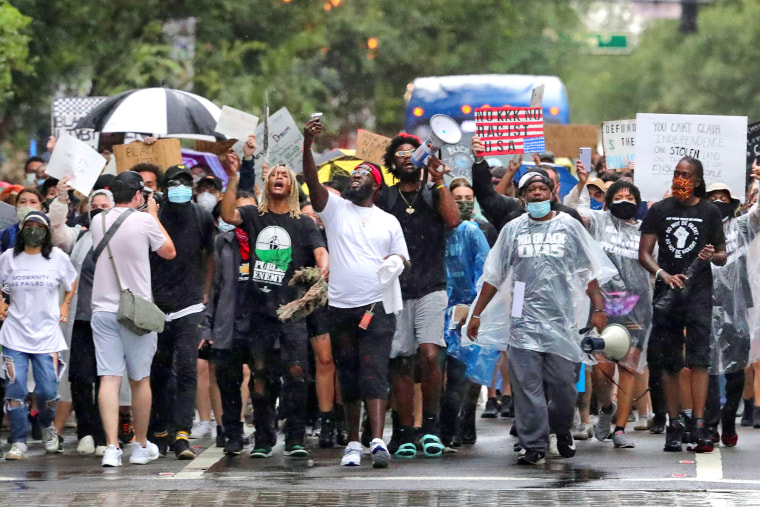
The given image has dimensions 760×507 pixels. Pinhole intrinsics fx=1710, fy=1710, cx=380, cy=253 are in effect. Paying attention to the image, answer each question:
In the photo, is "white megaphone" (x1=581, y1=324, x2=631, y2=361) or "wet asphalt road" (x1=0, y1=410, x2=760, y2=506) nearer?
"wet asphalt road" (x1=0, y1=410, x2=760, y2=506)

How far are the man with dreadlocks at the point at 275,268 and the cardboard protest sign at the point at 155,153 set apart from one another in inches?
89.0

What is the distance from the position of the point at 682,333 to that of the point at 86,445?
4174 mm

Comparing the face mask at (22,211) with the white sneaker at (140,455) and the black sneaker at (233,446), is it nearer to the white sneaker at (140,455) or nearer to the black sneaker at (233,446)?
the white sneaker at (140,455)

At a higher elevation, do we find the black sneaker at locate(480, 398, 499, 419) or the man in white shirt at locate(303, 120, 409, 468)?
the man in white shirt at locate(303, 120, 409, 468)

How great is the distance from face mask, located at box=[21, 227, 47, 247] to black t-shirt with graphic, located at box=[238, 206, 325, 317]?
1.50 m

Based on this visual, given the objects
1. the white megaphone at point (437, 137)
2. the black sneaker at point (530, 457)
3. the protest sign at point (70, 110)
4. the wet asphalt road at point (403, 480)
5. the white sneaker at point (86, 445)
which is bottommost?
the wet asphalt road at point (403, 480)

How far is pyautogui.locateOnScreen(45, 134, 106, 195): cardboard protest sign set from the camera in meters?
12.7

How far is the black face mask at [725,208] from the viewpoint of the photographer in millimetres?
12266

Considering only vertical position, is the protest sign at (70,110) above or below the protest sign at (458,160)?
above

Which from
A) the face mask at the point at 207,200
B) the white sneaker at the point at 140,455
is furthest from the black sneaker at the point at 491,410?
the white sneaker at the point at 140,455

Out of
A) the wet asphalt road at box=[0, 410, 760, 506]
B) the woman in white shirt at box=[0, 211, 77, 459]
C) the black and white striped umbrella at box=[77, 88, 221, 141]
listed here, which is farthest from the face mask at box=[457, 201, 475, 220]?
the black and white striped umbrella at box=[77, 88, 221, 141]

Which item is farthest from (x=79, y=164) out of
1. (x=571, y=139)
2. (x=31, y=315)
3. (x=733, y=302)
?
(x=571, y=139)

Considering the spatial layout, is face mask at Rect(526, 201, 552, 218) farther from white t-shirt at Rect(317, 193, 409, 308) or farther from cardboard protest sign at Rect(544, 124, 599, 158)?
cardboard protest sign at Rect(544, 124, 599, 158)

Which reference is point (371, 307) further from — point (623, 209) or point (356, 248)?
point (623, 209)
